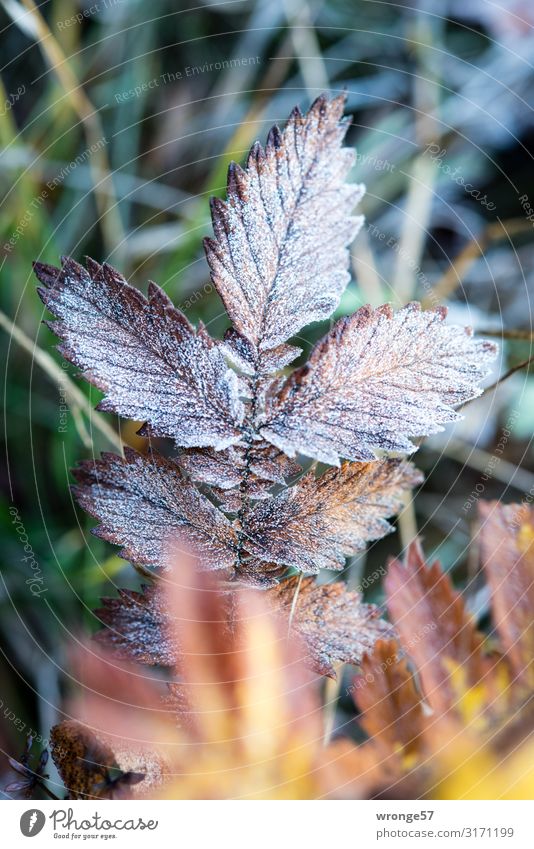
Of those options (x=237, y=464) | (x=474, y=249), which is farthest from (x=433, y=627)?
(x=474, y=249)

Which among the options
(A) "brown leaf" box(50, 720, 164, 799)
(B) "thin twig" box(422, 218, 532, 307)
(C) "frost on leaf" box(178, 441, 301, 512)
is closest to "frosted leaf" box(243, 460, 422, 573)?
(C) "frost on leaf" box(178, 441, 301, 512)

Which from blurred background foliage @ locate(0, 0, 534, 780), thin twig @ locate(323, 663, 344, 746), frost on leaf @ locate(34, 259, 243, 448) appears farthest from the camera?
blurred background foliage @ locate(0, 0, 534, 780)

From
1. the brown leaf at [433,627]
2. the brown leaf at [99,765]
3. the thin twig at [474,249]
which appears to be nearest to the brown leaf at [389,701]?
the brown leaf at [433,627]

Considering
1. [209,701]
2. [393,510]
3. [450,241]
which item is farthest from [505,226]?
[209,701]

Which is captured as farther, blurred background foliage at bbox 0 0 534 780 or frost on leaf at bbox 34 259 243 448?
blurred background foliage at bbox 0 0 534 780

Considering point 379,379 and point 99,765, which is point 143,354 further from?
point 99,765
